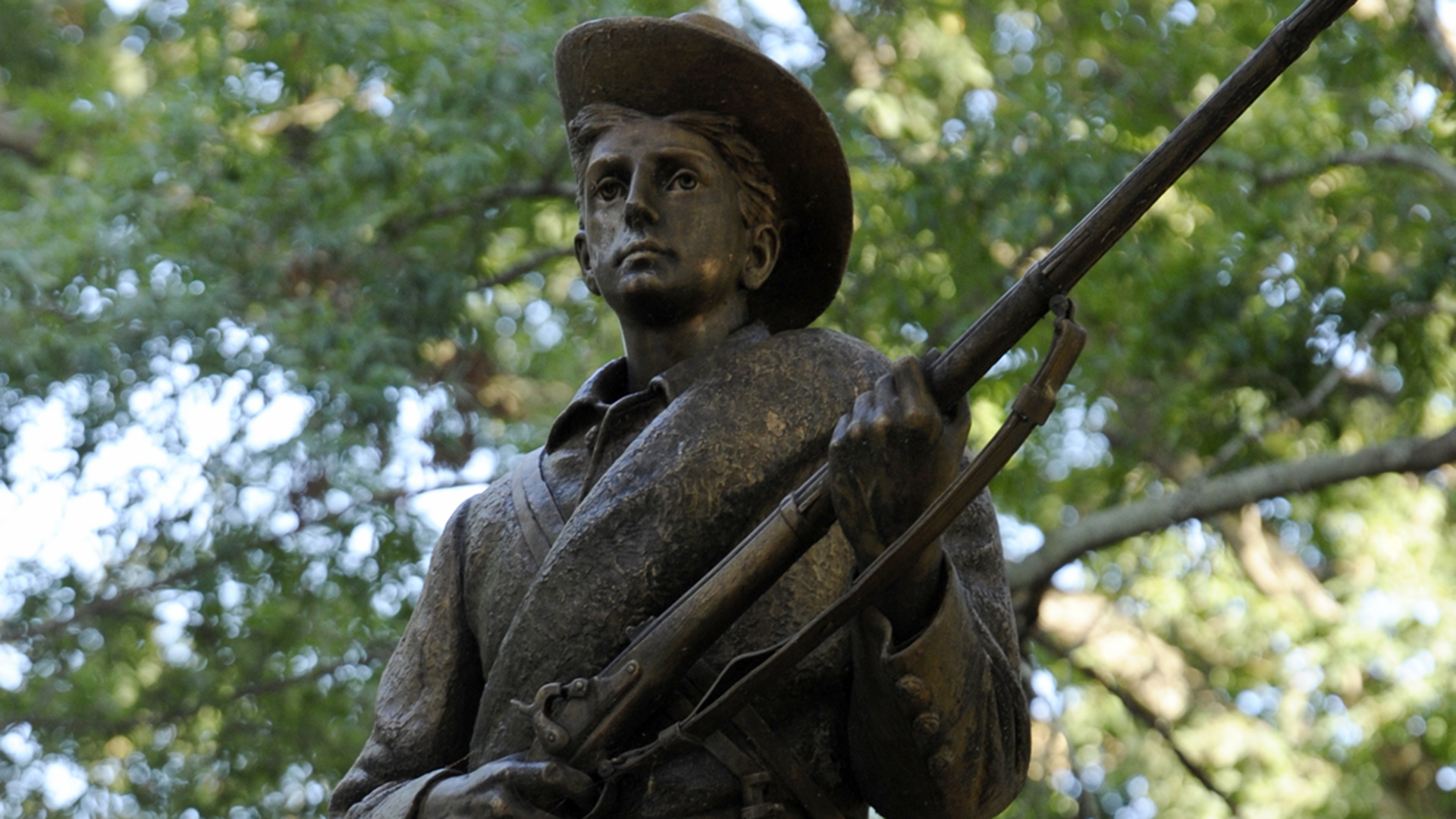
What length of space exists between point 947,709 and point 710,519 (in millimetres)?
550

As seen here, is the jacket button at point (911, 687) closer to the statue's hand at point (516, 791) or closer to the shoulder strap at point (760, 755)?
the shoulder strap at point (760, 755)

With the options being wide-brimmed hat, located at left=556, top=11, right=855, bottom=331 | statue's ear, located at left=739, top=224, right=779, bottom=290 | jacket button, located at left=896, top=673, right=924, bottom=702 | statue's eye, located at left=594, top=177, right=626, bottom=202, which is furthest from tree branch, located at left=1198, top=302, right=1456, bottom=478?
jacket button, located at left=896, top=673, right=924, bottom=702

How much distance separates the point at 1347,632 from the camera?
1123cm

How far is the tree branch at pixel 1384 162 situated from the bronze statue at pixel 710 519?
18.9 feet

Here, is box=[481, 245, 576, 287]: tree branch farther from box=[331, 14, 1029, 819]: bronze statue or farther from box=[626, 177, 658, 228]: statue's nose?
box=[626, 177, 658, 228]: statue's nose

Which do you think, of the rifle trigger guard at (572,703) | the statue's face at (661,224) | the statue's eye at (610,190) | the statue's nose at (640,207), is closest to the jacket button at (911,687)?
Result: the rifle trigger guard at (572,703)

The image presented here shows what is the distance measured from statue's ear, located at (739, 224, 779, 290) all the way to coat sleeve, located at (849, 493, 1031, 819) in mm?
713

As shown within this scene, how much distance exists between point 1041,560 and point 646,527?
524cm

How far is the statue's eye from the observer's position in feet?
12.6

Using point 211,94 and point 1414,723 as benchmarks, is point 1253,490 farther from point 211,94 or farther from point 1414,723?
point 211,94

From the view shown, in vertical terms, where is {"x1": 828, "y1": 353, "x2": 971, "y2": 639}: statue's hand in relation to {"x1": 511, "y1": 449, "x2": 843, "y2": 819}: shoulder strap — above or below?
above

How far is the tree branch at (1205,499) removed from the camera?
324 inches

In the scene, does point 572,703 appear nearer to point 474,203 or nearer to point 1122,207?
point 1122,207

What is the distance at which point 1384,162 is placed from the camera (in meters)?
9.29
